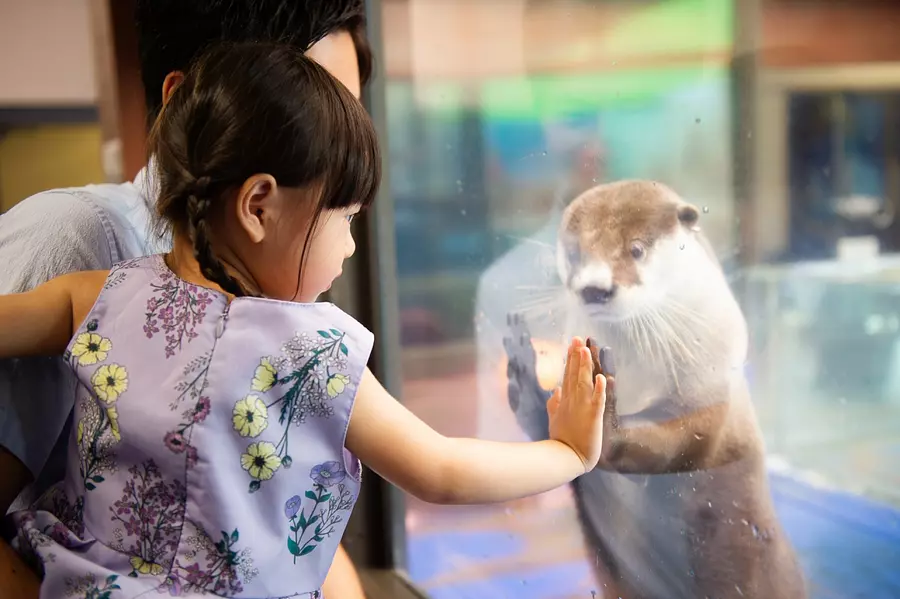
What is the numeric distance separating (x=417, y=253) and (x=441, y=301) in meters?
0.09

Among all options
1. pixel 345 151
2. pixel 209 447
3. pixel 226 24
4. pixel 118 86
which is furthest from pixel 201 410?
pixel 118 86

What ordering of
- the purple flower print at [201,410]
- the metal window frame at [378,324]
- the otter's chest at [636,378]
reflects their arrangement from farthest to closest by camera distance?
Answer: the metal window frame at [378,324] < the otter's chest at [636,378] < the purple flower print at [201,410]

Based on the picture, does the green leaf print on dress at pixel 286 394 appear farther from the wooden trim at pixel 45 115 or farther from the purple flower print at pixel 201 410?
the wooden trim at pixel 45 115

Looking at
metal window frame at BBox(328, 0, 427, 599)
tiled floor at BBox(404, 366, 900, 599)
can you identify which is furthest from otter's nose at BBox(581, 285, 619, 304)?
metal window frame at BBox(328, 0, 427, 599)

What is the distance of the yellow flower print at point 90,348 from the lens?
2.26ft

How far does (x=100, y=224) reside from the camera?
86cm

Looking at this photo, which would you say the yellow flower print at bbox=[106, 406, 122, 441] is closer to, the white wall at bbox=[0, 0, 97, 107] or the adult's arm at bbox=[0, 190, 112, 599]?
the adult's arm at bbox=[0, 190, 112, 599]

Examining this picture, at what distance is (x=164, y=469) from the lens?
0.66 m

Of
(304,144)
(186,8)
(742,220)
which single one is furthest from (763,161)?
(186,8)

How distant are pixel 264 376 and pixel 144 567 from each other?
0.62 ft

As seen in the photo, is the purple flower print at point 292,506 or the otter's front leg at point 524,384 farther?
the otter's front leg at point 524,384

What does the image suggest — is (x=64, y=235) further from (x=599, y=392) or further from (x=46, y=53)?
(x=46, y=53)

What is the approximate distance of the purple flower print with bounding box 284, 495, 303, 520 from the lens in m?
0.67

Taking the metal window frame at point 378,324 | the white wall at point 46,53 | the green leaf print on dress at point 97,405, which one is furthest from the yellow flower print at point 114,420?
the white wall at point 46,53
